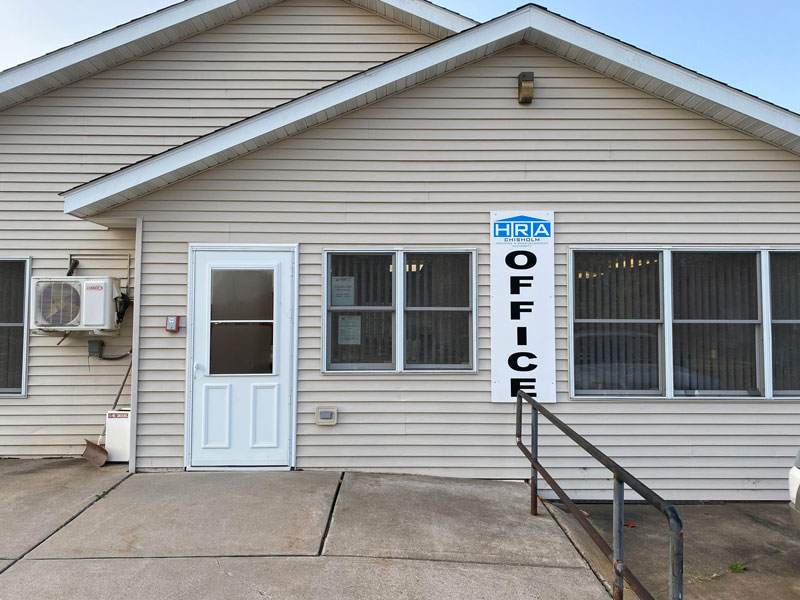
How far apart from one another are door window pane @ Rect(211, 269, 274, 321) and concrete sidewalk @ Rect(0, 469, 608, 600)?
61.1 inches

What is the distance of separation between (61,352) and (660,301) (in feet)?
21.0

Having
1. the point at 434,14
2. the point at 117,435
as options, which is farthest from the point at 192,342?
the point at 434,14

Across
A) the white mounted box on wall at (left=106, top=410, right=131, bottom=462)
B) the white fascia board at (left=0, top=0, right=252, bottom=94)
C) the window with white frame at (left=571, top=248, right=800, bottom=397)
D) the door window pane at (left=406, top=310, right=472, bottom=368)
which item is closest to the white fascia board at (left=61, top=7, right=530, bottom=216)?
the white fascia board at (left=0, top=0, right=252, bottom=94)

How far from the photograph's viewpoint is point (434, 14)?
20.7ft

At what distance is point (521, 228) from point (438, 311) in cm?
118

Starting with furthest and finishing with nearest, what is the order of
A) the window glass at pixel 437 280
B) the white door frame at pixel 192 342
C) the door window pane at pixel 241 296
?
the window glass at pixel 437 280, the door window pane at pixel 241 296, the white door frame at pixel 192 342

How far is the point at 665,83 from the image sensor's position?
5.34 m

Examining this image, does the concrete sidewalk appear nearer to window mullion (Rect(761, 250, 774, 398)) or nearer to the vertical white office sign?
the vertical white office sign

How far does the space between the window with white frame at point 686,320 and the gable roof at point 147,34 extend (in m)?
3.26

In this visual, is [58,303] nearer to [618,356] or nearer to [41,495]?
[41,495]

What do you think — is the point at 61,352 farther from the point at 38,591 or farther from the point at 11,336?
the point at 38,591

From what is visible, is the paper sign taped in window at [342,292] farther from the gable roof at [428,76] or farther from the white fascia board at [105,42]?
the white fascia board at [105,42]

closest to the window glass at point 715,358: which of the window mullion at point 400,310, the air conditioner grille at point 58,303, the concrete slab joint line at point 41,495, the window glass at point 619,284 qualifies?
the window glass at point 619,284

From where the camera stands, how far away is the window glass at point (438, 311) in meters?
5.53
